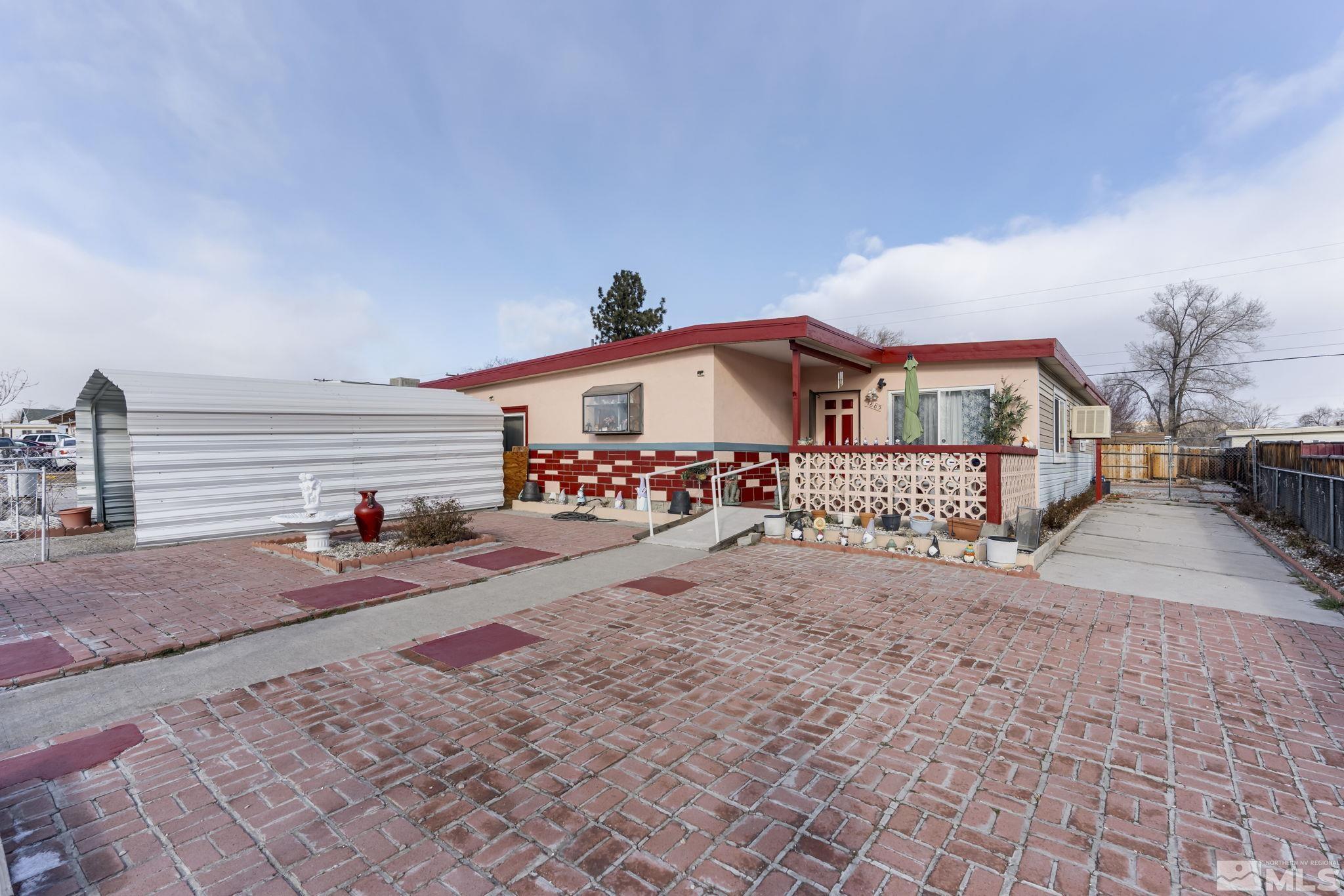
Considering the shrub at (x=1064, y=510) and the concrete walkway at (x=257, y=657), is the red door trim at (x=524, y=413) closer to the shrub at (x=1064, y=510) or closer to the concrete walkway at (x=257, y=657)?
the concrete walkway at (x=257, y=657)

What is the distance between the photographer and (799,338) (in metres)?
9.14

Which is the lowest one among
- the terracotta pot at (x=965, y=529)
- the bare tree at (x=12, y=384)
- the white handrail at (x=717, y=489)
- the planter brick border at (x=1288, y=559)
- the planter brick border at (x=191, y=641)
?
the planter brick border at (x=1288, y=559)

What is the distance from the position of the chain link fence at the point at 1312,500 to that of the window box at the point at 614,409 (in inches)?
419

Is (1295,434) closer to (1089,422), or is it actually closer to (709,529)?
(1089,422)

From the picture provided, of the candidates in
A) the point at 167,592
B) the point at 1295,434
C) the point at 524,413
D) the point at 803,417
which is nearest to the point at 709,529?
the point at 803,417

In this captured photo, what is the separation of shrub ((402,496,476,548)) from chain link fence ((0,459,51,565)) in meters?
4.38

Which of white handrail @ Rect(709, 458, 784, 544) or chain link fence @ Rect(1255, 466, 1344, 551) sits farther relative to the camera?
white handrail @ Rect(709, 458, 784, 544)

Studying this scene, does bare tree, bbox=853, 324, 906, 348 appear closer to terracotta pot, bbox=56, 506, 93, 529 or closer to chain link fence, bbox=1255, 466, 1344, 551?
chain link fence, bbox=1255, 466, 1344, 551

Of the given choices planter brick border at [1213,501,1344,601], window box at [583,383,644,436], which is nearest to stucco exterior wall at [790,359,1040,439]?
planter brick border at [1213,501,1344,601]

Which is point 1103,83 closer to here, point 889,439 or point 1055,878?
point 889,439

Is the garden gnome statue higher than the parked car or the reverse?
the reverse

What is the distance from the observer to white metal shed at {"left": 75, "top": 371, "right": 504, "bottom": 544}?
8.42 m

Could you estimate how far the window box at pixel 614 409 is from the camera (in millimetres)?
11242

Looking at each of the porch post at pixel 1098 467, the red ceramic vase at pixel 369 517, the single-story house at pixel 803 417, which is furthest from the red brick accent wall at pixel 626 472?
the porch post at pixel 1098 467
